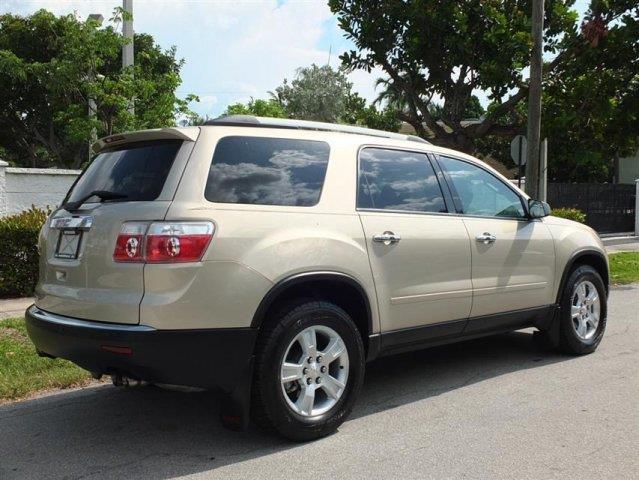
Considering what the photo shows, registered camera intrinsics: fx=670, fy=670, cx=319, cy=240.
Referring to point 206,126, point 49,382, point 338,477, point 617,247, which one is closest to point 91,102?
point 49,382

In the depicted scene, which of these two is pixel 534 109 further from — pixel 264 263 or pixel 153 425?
pixel 153 425

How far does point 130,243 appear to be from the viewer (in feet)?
12.1

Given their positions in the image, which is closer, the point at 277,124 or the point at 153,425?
the point at 277,124

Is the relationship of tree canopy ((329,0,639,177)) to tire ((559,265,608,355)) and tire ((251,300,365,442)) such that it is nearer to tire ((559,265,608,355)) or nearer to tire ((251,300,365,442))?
tire ((559,265,608,355))

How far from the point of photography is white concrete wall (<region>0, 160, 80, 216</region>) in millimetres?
10148

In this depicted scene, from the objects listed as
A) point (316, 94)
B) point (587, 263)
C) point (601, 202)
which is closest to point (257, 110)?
point (601, 202)

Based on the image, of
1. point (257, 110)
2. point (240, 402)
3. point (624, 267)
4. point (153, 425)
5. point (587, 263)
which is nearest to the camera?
point (240, 402)

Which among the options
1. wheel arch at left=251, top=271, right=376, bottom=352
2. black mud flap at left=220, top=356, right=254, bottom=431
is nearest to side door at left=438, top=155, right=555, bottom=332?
wheel arch at left=251, top=271, right=376, bottom=352

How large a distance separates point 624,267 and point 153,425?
39.1ft

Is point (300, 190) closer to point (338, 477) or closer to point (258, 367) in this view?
point (258, 367)

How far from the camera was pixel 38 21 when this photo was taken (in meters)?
22.6

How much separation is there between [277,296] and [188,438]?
1.15 metres

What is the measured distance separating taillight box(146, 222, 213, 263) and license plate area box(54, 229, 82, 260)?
0.64 m

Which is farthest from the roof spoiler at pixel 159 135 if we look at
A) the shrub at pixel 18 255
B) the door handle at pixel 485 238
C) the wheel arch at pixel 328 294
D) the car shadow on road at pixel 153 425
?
the shrub at pixel 18 255
